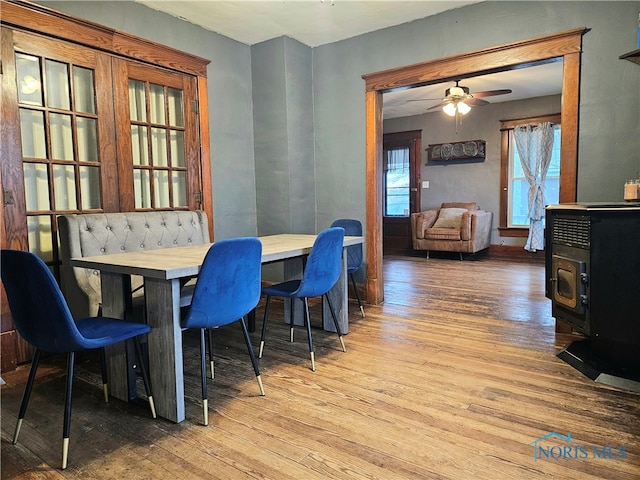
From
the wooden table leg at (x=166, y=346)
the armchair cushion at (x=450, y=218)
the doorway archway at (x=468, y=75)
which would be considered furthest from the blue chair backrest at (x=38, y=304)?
the armchair cushion at (x=450, y=218)

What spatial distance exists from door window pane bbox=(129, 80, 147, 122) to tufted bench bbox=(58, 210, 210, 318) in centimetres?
88

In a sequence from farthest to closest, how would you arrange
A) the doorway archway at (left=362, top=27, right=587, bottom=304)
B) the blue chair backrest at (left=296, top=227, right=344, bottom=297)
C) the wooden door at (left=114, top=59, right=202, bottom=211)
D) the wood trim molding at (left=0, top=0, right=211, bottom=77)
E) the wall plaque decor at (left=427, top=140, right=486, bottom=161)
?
the wall plaque decor at (left=427, top=140, right=486, bottom=161) < the wooden door at (left=114, top=59, right=202, bottom=211) < the doorway archway at (left=362, top=27, right=587, bottom=304) < the wood trim molding at (left=0, top=0, right=211, bottom=77) < the blue chair backrest at (left=296, top=227, right=344, bottom=297)

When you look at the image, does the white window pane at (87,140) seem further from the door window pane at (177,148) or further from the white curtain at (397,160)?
the white curtain at (397,160)

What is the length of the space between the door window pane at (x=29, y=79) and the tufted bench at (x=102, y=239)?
0.84m

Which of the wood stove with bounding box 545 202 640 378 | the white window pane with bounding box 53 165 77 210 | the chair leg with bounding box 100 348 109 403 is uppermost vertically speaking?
the white window pane with bounding box 53 165 77 210

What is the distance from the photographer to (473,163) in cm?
750

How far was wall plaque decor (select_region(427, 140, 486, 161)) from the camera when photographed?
7.35 metres

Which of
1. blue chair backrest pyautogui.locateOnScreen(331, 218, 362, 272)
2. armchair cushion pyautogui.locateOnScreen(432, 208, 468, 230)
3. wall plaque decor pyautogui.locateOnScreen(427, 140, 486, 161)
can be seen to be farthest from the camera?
wall plaque decor pyautogui.locateOnScreen(427, 140, 486, 161)

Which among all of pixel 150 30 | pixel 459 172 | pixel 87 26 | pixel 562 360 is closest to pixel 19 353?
pixel 87 26

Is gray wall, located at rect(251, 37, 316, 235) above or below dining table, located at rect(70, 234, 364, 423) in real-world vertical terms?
above

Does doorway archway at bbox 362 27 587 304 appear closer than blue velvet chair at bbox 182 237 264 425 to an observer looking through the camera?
No

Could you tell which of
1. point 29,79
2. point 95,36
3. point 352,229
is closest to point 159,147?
point 95,36

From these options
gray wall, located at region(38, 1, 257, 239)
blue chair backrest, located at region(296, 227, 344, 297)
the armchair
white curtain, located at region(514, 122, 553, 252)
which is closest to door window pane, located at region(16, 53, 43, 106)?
gray wall, located at region(38, 1, 257, 239)

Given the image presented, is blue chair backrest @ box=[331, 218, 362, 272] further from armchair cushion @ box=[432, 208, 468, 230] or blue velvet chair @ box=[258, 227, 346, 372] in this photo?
armchair cushion @ box=[432, 208, 468, 230]
